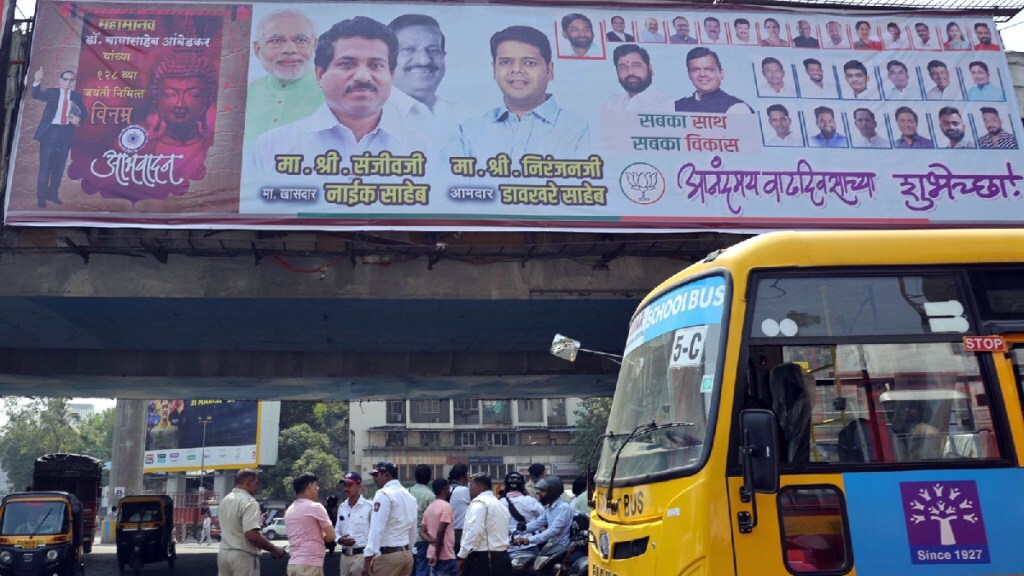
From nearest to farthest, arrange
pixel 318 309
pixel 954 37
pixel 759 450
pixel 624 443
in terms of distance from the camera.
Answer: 1. pixel 759 450
2. pixel 624 443
3. pixel 318 309
4. pixel 954 37

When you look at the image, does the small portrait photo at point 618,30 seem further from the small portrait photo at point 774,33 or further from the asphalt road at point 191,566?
the asphalt road at point 191,566

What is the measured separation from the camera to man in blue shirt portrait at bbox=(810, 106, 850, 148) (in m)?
11.5

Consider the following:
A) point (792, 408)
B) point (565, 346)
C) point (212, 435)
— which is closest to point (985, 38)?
point (565, 346)

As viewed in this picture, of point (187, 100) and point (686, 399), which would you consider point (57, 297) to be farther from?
point (686, 399)

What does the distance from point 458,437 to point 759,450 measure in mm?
52554

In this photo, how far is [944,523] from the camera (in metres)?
3.83

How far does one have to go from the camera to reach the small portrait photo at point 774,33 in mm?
12172

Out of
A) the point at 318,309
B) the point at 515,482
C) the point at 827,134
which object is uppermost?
the point at 827,134

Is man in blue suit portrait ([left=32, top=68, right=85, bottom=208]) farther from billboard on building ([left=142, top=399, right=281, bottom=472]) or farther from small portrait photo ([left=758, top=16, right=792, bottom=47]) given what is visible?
billboard on building ([left=142, top=399, right=281, bottom=472])

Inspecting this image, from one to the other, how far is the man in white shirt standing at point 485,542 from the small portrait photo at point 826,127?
23.1ft

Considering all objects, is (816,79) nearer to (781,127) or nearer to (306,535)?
(781,127)

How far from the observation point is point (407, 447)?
54.4 m

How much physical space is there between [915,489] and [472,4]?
394 inches

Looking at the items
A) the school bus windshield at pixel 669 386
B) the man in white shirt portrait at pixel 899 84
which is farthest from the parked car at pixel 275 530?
the school bus windshield at pixel 669 386
